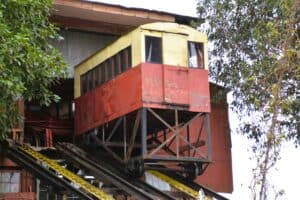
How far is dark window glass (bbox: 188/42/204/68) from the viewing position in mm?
16875

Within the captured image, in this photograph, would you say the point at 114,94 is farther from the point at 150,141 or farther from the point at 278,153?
the point at 278,153

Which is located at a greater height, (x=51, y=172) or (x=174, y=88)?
(x=174, y=88)

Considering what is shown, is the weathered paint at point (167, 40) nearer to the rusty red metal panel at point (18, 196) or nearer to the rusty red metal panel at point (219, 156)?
the rusty red metal panel at point (219, 156)

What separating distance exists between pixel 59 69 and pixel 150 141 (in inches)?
231

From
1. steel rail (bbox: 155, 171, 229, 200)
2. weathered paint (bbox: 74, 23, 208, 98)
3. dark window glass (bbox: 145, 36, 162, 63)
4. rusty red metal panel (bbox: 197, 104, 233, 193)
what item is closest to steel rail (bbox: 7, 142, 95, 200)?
steel rail (bbox: 155, 171, 229, 200)

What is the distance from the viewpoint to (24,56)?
12.1 meters

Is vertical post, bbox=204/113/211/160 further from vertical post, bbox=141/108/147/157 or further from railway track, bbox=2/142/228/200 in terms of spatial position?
vertical post, bbox=141/108/147/157

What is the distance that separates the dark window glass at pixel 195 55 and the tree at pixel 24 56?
428cm

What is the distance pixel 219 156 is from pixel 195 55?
4573 mm

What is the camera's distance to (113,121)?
17.2m

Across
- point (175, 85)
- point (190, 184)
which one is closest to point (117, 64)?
point (175, 85)

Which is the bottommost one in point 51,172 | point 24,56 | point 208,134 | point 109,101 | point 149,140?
point 51,172

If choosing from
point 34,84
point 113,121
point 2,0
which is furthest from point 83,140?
point 2,0

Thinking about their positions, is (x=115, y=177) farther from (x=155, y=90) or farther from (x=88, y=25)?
(x=88, y=25)
